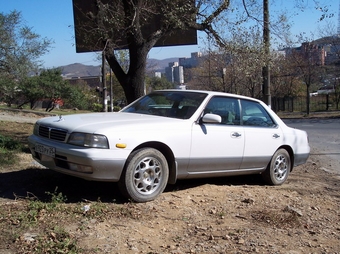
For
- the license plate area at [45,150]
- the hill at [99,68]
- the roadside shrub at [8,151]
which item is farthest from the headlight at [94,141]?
the hill at [99,68]

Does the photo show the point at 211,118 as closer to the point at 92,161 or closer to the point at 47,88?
the point at 92,161

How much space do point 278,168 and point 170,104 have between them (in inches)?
91.3

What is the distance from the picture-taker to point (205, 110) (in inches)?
229

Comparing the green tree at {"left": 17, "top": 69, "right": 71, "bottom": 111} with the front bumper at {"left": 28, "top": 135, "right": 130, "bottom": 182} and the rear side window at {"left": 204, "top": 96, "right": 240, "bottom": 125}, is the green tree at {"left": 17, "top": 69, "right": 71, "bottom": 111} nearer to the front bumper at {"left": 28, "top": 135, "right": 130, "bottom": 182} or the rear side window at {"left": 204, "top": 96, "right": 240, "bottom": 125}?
the rear side window at {"left": 204, "top": 96, "right": 240, "bottom": 125}

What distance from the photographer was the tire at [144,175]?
4.82 metres

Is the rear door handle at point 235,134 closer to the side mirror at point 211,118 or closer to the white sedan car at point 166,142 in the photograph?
the white sedan car at point 166,142

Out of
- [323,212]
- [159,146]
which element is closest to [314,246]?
[323,212]

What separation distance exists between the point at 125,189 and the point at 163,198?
671mm

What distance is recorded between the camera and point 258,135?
6457mm

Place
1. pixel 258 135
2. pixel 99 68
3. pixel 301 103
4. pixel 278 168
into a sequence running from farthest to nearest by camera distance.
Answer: pixel 301 103, pixel 99 68, pixel 278 168, pixel 258 135

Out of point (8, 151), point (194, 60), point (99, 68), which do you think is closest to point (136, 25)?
point (8, 151)

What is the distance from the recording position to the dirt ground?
153 inches

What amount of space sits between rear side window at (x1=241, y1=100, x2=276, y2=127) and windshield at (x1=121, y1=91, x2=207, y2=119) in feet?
2.80

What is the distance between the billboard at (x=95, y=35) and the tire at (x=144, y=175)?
6.07 m
